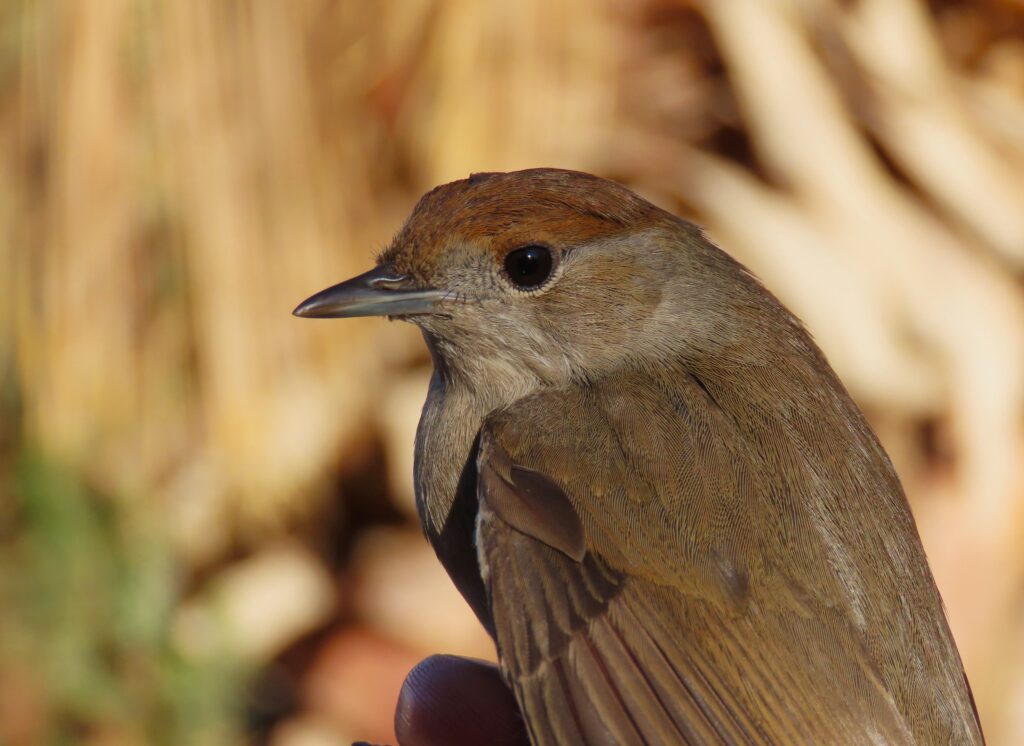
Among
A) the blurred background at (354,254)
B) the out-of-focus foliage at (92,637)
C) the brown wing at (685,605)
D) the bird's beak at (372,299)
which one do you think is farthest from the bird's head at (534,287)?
the out-of-focus foliage at (92,637)

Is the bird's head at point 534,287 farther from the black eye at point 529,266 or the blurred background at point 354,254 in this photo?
the blurred background at point 354,254

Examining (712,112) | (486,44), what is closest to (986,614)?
(712,112)

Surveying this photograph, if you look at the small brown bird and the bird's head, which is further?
the bird's head

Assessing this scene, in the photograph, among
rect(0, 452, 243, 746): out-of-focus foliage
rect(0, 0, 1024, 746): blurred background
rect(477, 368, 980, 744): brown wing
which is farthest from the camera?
rect(0, 452, 243, 746): out-of-focus foliage

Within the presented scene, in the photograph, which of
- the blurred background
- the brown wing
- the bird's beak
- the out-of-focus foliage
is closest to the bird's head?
the bird's beak

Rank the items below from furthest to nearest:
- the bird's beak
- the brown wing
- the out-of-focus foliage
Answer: the out-of-focus foliage → the bird's beak → the brown wing

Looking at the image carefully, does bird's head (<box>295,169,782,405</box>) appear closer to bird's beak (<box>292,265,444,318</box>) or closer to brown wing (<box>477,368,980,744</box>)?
bird's beak (<box>292,265,444,318</box>)

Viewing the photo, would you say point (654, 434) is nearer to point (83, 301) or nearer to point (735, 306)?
point (735, 306)
